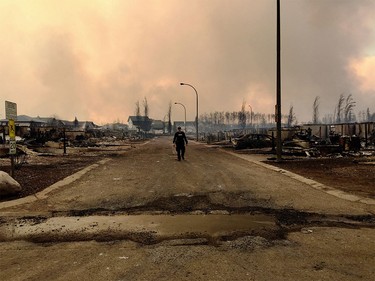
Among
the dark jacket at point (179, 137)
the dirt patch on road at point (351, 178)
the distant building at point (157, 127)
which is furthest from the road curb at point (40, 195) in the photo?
the distant building at point (157, 127)

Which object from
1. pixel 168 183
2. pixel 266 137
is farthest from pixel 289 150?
pixel 168 183

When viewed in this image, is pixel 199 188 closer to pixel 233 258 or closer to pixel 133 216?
pixel 133 216

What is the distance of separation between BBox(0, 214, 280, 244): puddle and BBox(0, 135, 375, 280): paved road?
0.06 ft

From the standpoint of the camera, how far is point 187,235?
18.2ft

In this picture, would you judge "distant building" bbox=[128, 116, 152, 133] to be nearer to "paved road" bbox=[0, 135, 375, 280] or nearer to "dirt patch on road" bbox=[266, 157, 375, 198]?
"dirt patch on road" bbox=[266, 157, 375, 198]

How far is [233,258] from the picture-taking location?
452cm

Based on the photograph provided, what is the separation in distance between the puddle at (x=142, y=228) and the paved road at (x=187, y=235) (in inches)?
0.7

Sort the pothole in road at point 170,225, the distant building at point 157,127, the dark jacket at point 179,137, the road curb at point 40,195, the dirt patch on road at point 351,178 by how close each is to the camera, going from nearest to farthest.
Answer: the pothole in road at point 170,225 < the road curb at point 40,195 < the dirt patch on road at point 351,178 < the dark jacket at point 179,137 < the distant building at point 157,127

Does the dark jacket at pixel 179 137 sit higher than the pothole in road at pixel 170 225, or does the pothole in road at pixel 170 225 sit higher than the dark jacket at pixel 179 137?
the dark jacket at pixel 179 137

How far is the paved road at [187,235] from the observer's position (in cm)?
416

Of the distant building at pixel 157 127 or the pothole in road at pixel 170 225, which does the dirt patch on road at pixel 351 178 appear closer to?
the pothole in road at pixel 170 225

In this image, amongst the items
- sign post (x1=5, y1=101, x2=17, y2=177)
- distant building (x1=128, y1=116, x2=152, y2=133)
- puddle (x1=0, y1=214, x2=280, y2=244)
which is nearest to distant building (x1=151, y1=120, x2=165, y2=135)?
distant building (x1=128, y1=116, x2=152, y2=133)

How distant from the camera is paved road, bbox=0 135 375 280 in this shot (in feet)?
13.7

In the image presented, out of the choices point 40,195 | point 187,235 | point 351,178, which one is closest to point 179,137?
point 351,178
